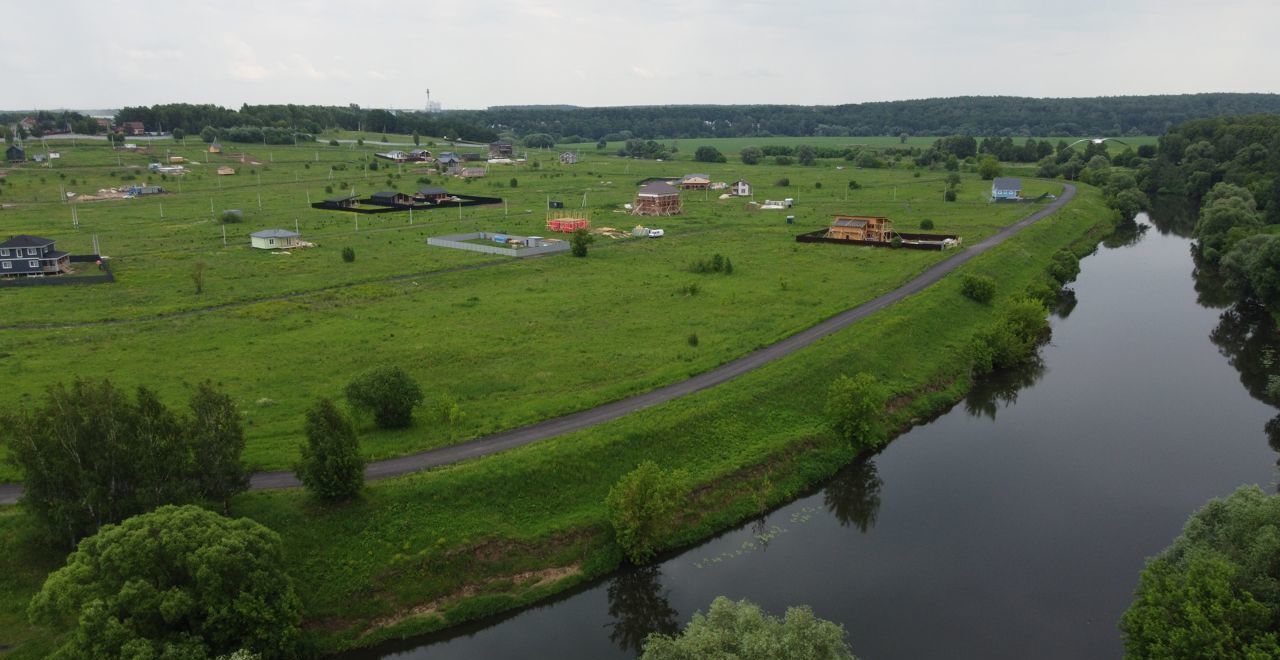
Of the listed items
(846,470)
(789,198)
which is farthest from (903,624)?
(789,198)

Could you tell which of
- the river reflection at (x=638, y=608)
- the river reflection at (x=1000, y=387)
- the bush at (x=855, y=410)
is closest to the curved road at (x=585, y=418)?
the bush at (x=855, y=410)

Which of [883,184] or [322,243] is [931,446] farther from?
[883,184]

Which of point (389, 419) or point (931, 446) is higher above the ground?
point (389, 419)

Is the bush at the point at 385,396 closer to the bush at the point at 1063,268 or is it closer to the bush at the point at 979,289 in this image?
the bush at the point at 979,289

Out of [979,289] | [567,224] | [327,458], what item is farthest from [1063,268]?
[327,458]

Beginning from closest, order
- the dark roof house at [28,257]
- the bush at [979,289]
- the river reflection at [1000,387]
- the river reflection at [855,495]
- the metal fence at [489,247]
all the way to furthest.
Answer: the river reflection at [855,495] → the river reflection at [1000,387] → the bush at [979,289] → the dark roof house at [28,257] → the metal fence at [489,247]

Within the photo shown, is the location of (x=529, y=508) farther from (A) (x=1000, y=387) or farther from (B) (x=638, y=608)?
(A) (x=1000, y=387)
